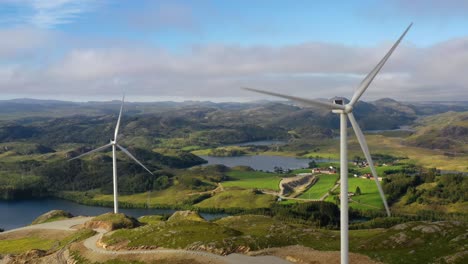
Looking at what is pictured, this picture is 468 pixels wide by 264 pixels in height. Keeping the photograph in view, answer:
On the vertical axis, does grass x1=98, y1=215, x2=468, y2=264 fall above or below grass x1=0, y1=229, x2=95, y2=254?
above

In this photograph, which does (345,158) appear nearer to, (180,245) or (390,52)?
(390,52)

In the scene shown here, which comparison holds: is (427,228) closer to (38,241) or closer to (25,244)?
(38,241)

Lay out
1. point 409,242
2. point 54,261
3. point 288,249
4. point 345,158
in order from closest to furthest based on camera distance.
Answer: point 345,158 < point 288,249 < point 409,242 < point 54,261

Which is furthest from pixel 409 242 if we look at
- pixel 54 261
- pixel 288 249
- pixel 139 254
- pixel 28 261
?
pixel 28 261

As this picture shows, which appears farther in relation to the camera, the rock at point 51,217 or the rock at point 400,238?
the rock at point 51,217

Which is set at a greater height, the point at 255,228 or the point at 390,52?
the point at 390,52

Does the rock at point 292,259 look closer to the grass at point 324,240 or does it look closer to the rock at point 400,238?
the grass at point 324,240

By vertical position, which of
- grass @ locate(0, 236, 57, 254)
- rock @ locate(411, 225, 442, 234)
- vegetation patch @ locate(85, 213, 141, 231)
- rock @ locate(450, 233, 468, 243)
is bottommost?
grass @ locate(0, 236, 57, 254)

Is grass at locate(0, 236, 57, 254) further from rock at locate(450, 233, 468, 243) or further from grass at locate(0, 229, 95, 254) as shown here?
rock at locate(450, 233, 468, 243)

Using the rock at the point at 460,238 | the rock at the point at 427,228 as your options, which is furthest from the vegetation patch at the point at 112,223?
the rock at the point at 460,238

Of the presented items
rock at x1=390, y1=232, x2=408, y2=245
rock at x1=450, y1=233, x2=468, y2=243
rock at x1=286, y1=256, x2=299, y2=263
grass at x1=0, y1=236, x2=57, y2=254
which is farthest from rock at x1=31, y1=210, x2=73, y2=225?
rock at x1=450, y1=233, x2=468, y2=243

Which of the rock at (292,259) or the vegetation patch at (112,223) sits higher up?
the rock at (292,259)
